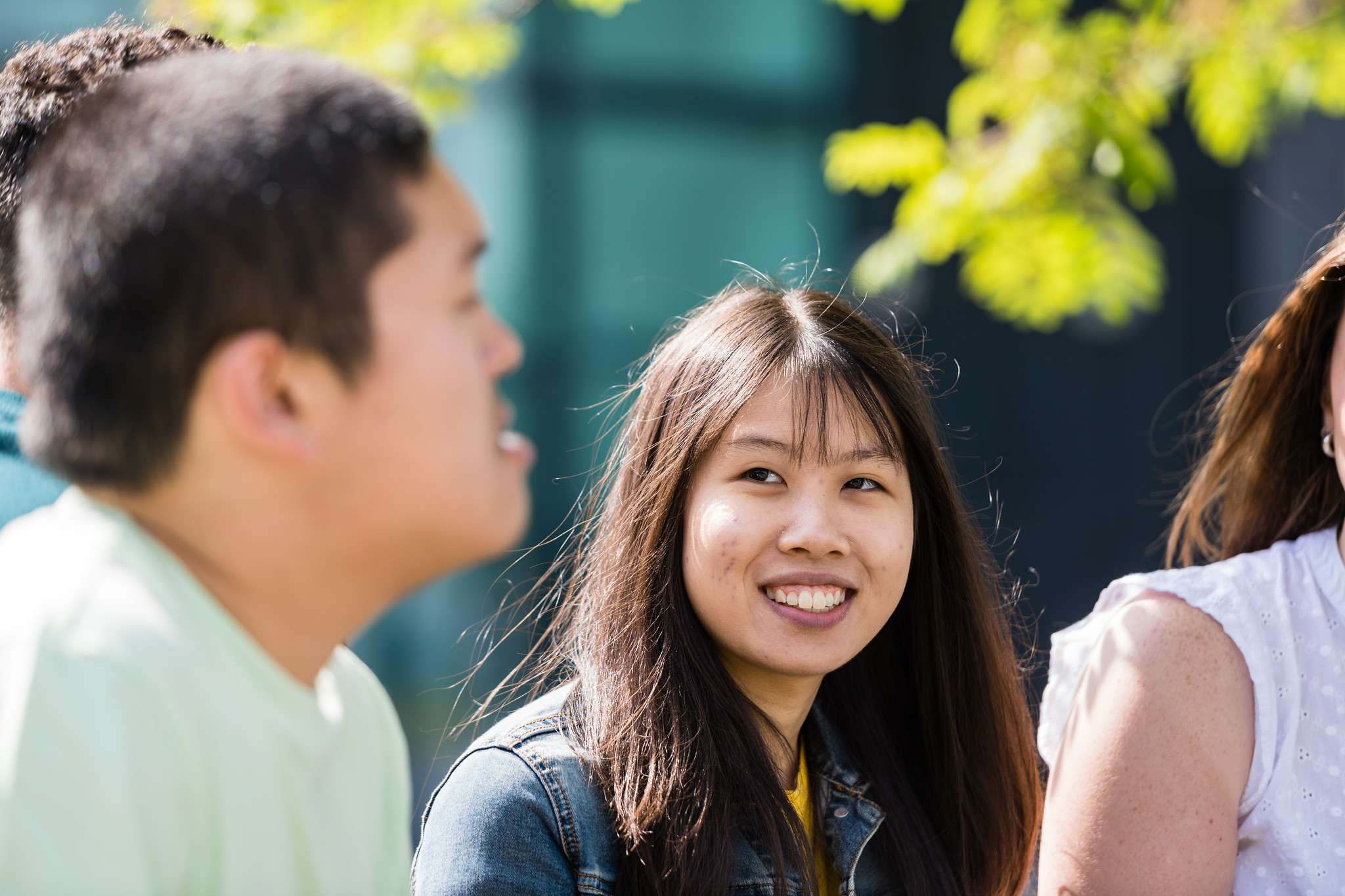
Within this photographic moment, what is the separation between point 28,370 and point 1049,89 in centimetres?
323

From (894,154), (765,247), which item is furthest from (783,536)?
(765,247)

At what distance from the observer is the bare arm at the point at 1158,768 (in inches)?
78.2

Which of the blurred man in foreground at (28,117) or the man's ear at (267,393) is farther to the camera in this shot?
the blurred man in foreground at (28,117)

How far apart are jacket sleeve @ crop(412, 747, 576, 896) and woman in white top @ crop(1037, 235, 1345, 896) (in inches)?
34.9

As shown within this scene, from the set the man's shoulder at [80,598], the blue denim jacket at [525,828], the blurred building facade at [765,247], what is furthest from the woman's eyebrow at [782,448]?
the blurred building facade at [765,247]

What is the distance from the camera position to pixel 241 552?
1.09 m

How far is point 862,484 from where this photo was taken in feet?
6.55

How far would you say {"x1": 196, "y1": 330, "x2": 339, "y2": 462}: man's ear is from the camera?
3.39 feet

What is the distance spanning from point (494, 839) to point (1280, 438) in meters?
1.67

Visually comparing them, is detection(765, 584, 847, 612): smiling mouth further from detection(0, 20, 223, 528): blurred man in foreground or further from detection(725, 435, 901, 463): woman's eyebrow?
detection(0, 20, 223, 528): blurred man in foreground

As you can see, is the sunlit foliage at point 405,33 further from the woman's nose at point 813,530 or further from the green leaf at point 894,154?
the woman's nose at point 813,530

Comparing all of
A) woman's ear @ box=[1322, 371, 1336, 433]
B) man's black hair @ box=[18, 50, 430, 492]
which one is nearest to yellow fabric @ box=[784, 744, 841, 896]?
woman's ear @ box=[1322, 371, 1336, 433]

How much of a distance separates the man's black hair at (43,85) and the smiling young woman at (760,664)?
0.91m

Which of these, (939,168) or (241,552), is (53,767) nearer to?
(241,552)
